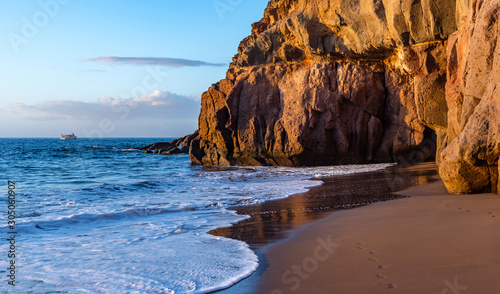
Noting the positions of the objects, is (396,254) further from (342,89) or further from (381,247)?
(342,89)

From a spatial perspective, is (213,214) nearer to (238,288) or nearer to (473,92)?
(238,288)

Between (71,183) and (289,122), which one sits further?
(289,122)

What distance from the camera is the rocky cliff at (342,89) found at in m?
15.8

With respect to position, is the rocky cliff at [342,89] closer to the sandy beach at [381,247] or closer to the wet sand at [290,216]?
the wet sand at [290,216]

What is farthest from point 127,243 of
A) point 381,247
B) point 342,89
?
point 342,89

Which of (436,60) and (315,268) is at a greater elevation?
(436,60)

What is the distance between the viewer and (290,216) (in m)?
8.11

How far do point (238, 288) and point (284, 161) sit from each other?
18.9 meters

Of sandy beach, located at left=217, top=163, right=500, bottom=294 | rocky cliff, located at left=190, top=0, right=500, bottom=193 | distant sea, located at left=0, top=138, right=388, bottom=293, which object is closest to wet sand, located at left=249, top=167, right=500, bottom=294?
sandy beach, located at left=217, top=163, right=500, bottom=294

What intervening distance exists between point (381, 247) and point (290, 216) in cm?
325

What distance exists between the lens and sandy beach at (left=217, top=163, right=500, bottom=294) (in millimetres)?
3820

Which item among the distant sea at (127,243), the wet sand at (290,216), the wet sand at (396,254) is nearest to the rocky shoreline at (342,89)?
the wet sand at (290,216)

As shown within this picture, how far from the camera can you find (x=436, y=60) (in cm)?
1608

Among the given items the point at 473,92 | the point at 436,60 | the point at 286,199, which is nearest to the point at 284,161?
the point at 436,60
